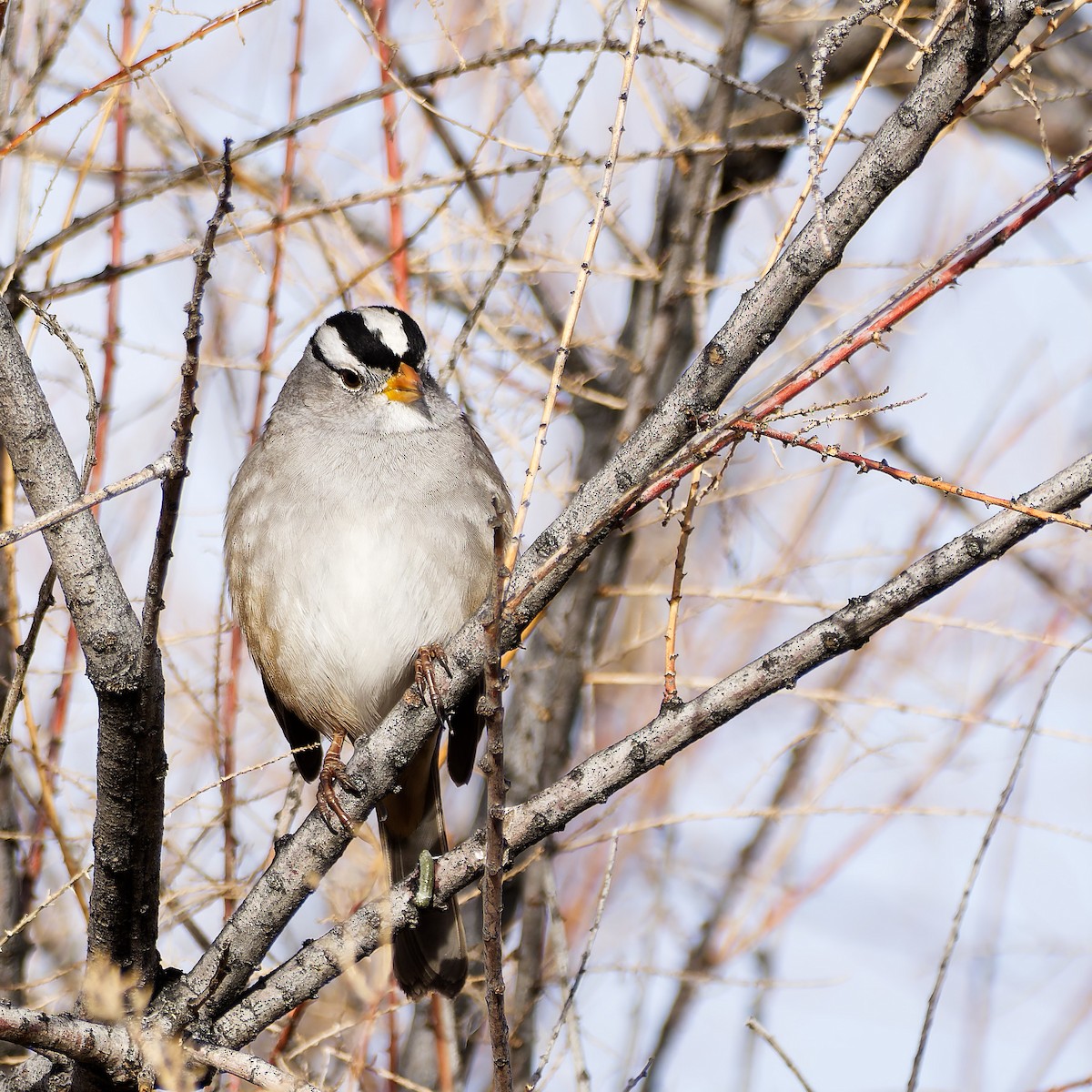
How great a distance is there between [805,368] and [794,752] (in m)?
3.47

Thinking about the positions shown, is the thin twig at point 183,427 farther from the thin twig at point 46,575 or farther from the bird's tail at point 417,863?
the bird's tail at point 417,863

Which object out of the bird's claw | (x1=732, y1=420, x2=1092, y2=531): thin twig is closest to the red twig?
(x1=732, y1=420, x2=1092, y2=531): thin twig

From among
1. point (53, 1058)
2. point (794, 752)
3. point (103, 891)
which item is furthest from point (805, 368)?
point (794, 752)

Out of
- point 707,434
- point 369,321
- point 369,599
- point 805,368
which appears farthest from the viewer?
point 369,321

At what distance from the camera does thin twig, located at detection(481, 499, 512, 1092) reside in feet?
6.94

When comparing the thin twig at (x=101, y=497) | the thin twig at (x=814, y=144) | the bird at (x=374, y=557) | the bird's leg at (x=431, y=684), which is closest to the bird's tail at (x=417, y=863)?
the bird at (x=374, y=557)

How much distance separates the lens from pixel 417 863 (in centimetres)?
354

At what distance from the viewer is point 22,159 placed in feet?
12.1

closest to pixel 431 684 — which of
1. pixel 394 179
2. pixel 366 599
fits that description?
pixel 366 599

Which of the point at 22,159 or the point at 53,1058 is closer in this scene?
the point at 53,1058

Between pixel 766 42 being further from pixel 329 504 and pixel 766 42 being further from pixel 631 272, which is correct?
pixel 329 504

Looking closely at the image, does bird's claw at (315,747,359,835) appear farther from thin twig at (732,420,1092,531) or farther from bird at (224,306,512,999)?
thin twig at (732,420,1092,531)

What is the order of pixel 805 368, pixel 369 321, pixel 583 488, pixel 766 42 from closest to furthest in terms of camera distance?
pixel 805 368, pixel 583 488, pixel 369 321, pixel 766 42

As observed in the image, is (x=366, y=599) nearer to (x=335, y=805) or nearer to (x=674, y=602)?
(x=335, y=805)
